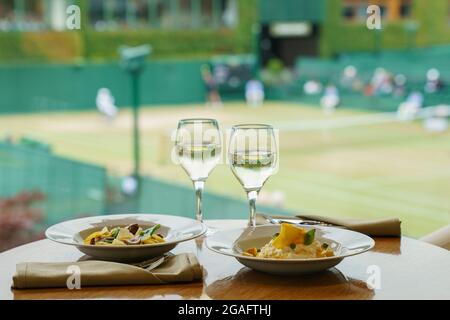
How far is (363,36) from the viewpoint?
511 inches

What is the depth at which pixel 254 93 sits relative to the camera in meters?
16.3

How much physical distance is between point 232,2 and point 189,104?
216 centimetres

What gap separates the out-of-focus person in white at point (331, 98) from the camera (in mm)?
14959

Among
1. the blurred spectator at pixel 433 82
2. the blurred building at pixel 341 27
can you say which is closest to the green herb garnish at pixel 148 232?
the blurred building at pixel 341 27

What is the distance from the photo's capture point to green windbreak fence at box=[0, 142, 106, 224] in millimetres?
5551

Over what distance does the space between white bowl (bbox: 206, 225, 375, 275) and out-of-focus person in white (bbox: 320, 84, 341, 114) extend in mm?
13703

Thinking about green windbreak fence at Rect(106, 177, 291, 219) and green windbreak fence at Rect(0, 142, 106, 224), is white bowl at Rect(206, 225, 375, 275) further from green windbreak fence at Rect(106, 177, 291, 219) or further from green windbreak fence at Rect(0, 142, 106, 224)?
green windbreak fence at Rect(0, 142, 106, 224)

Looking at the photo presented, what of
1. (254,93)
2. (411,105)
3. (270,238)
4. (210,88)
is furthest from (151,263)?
(254,93)

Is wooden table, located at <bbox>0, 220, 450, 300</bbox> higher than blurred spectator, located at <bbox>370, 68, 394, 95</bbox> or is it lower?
lower

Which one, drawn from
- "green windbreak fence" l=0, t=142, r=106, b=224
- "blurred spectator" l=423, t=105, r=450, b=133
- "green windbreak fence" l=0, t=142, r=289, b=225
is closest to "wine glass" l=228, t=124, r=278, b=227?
"green windbreak fence" l=0, t=142, r=289, b=225

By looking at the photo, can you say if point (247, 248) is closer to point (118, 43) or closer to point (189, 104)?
point (118, 43)

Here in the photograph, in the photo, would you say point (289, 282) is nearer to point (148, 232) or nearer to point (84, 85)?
point (148, 232)

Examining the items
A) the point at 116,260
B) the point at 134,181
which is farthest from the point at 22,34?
the point at 116,260

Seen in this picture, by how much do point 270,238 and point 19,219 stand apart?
4.81 meters
